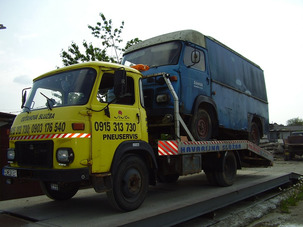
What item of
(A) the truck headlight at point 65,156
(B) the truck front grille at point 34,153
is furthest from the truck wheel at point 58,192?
(A) the truck headlight at point 65,156

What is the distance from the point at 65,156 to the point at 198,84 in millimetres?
3689

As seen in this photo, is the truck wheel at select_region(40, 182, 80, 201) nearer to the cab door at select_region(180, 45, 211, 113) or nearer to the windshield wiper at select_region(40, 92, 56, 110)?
the windshield wiper at select_region(40, 92, 56, 110)

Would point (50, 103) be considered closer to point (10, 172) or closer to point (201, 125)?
point (10, 172)

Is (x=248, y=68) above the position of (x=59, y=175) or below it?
above

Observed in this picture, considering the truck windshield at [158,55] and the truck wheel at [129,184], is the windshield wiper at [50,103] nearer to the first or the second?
the truck wheel at [129,184]

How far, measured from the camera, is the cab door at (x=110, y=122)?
4250mm

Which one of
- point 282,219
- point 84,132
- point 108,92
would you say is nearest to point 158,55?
point 108,92

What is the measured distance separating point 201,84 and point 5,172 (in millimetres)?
4372

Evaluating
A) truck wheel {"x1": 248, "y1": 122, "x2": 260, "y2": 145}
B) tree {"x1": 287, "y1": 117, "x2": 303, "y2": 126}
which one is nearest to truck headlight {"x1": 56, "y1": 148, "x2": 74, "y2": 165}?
truck wheel {"x1": 248, "y1": 122, "x2": 260, "y2": 145}

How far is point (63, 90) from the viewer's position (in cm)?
466

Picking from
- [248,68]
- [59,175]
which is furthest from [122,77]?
[248,68]

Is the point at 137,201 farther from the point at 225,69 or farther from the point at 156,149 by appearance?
the point at 225,69

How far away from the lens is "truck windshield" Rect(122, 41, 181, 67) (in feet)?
20.7

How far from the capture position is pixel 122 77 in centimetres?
443
